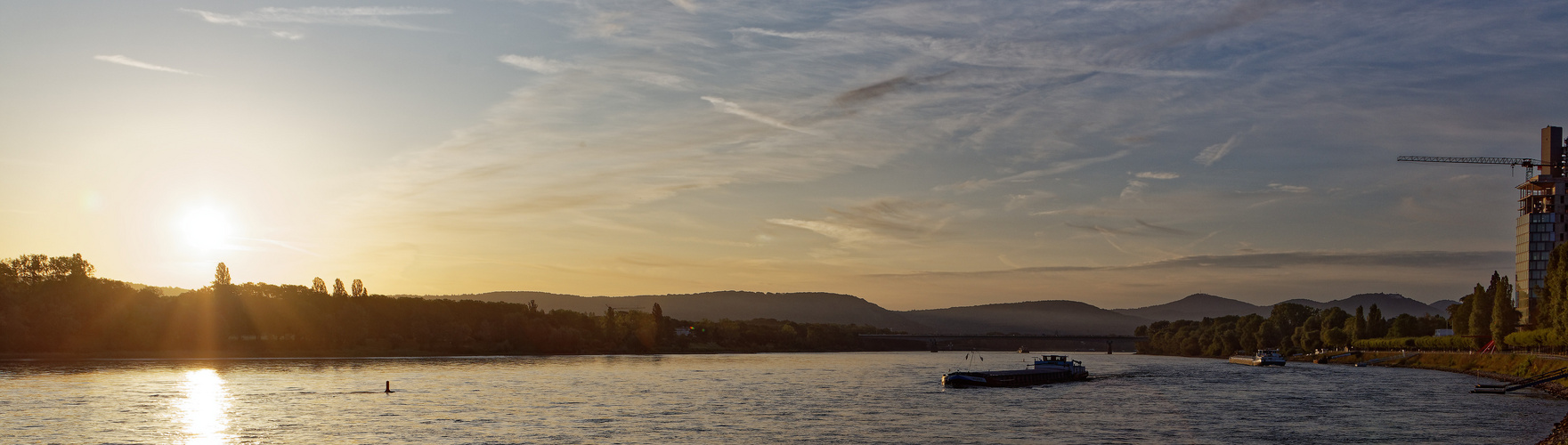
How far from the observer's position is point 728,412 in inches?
4301

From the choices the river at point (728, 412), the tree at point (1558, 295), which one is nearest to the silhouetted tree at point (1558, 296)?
the tree at point (1558, 295)

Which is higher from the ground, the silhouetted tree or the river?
the silhouetted tree

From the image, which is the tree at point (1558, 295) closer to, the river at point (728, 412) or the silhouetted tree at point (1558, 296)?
the silhouetted tree at point (1558, 296)

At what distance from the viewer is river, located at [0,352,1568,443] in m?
86.3

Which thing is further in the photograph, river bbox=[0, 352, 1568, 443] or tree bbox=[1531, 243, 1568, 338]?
tree bbox=[1531, 243, 1568, 338]

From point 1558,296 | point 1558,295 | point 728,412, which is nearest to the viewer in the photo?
point 728,412

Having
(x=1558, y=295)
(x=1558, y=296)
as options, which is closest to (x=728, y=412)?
(x=1558, y=296)

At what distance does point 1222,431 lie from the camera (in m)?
92.3

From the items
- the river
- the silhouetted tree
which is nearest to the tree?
the silhouetted tree

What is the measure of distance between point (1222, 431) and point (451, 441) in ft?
201

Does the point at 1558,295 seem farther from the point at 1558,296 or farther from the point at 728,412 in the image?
the point at 728,412

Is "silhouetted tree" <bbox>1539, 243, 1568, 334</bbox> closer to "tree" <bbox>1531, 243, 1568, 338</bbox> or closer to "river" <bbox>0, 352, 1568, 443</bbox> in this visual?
"tree" <bbox>1531, 243, 1568, 338</bbox>

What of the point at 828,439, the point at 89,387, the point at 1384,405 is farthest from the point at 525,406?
the point at 1384,405

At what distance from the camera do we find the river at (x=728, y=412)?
283 ft
